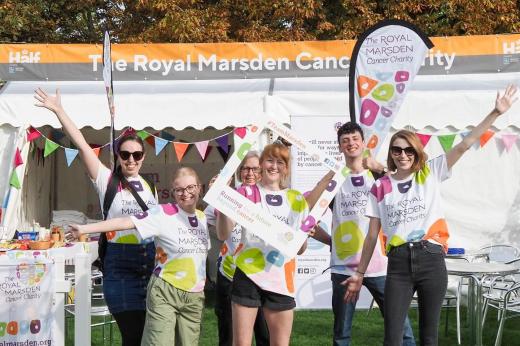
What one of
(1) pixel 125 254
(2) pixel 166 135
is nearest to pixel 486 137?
(2) pixel 166 135

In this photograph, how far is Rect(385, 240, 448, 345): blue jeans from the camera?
378 cm

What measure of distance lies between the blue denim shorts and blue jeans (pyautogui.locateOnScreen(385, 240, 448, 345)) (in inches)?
49.7

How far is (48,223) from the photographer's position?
11320 millimetres

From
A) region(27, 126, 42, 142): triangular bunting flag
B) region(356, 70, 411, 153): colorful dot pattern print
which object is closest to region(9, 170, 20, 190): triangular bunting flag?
region(27, 126, 42, 142): triangular bunting flag

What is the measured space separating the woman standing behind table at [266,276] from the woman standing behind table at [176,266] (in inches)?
7.3

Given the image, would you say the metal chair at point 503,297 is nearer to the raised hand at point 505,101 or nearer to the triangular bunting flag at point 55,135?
the raised hand at point 505,101

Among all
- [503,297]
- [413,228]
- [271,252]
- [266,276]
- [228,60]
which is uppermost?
[228,60]

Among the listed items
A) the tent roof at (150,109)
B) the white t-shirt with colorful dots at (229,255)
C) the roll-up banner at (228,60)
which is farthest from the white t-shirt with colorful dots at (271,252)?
the roll-up banner at (228,60)

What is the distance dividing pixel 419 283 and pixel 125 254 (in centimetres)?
150

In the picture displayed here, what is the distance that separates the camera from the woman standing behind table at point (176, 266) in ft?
12.3

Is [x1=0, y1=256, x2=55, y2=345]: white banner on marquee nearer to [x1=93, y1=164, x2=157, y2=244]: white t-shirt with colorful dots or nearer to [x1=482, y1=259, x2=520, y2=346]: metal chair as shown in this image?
[x1=93, y1=164, x2=157, y2=244]: white t-shirt with colorful dots

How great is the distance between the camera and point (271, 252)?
377cm

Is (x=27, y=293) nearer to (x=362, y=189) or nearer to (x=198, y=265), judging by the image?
(x=198, y=265)

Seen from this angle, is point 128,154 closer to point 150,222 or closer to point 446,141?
point 150,222
